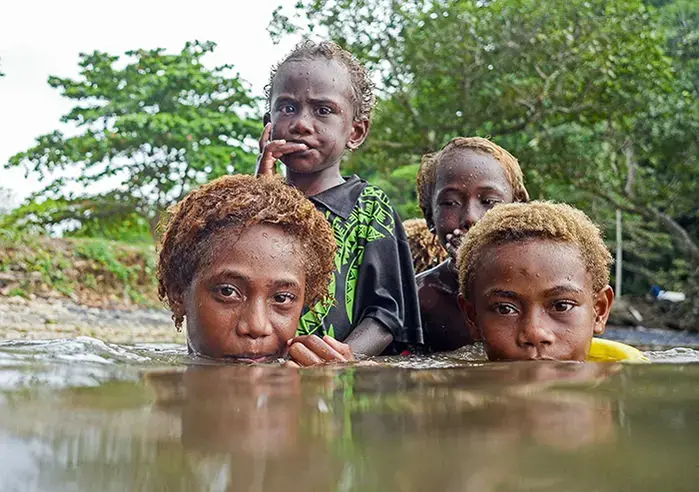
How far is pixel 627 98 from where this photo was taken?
1540 centimetres

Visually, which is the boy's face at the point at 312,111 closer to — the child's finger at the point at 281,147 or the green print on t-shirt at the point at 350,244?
the child's finger at the point at 281,147

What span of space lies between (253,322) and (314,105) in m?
1.15

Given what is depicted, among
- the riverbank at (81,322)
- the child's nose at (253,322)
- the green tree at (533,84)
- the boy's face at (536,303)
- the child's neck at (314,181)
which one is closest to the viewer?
the child's nose at (253,322)

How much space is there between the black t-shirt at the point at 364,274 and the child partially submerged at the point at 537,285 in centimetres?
45

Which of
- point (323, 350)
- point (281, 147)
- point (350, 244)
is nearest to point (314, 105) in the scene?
point (281, 147)

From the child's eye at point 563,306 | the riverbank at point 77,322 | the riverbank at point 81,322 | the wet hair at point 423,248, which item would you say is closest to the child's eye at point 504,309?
the child's eye at point 563,306

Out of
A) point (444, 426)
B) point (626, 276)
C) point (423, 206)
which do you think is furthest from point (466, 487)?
point (626, 276)

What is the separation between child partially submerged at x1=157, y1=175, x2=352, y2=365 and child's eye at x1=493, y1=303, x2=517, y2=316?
484mm

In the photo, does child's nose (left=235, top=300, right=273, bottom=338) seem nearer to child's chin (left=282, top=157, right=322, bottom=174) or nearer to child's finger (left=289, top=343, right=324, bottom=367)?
child's finger (left=289, top=343, right=324, bottom=367)

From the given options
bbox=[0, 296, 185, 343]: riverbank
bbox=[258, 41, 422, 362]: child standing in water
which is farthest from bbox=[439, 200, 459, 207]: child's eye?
bbox=[0, 296, 185, 343]: riverbank

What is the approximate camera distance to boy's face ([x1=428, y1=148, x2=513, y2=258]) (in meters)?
3.46

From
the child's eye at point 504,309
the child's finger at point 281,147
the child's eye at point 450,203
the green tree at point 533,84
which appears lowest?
the child's eye at point 504,309

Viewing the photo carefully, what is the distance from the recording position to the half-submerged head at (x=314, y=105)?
301cm

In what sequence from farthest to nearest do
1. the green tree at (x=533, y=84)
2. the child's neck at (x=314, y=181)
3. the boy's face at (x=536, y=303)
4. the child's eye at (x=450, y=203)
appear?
the green tree at (x=533, y=84), the child's eye at (x=450, y=203), the child's neck at (x=314, y=181), the boy's face at (x=536, y=303)
